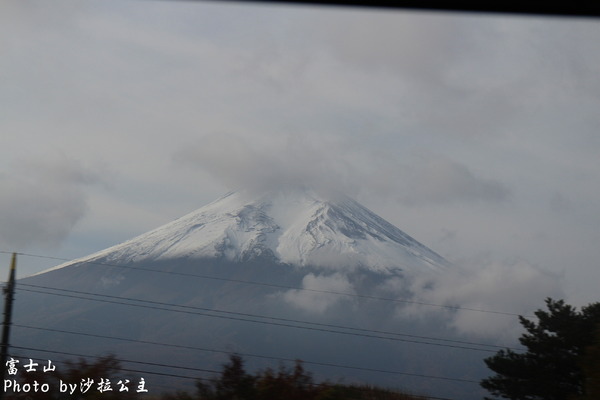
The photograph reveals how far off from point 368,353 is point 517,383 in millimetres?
157699

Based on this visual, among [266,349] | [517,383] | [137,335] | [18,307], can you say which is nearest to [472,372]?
[266,349]

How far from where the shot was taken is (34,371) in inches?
472

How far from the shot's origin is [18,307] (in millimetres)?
187250

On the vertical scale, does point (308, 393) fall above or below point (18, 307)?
below

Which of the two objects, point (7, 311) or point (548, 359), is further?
point (548, 359)

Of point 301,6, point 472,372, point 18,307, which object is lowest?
point 301,6

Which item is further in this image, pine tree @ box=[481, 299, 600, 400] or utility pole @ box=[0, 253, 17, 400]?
pine tree @ box=[481, 299, 600, 400]

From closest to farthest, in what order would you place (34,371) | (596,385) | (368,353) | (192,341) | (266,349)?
(596,385), (34,371), (266,349), (192,341), (368,353)

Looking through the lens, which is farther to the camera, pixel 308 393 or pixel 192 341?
pixel 192 341

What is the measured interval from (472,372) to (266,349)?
47971 mm

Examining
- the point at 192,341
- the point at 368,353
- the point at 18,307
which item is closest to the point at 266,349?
the point at 192,341

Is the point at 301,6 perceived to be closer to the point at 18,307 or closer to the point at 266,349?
the point at 266,349

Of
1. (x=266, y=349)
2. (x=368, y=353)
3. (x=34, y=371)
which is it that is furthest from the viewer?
(x=368, y=353)

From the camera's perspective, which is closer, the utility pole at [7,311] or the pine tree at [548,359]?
the utility pole at [7,311]
